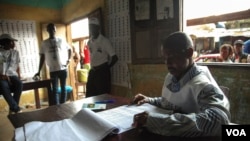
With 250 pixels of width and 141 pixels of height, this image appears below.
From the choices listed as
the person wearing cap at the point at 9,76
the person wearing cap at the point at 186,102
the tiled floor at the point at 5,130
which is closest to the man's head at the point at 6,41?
the person wearing cap at the point at 9,76

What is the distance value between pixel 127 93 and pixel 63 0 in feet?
9.96

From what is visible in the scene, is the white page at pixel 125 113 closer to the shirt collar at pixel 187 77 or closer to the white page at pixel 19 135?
the shirt collar at pixel 187 77

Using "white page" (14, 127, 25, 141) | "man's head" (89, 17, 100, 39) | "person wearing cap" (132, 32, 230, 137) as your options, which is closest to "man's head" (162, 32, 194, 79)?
"person wearing cap" (132, 32, 230, 137)

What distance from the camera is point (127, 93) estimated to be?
10.2 feet

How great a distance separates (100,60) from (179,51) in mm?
2082

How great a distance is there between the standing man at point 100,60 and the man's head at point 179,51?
195 cm

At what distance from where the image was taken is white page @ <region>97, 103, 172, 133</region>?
3.20 feet

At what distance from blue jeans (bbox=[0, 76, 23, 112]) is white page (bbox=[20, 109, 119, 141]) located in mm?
2381

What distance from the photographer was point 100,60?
2.98 metres

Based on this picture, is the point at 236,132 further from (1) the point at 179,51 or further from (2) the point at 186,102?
(1) the point at 179,51

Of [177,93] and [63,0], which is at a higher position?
[63,0]

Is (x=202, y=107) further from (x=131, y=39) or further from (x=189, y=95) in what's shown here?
(x=131, y=39)

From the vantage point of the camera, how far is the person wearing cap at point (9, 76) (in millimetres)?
3014

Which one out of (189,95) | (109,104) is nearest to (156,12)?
(109,104)
